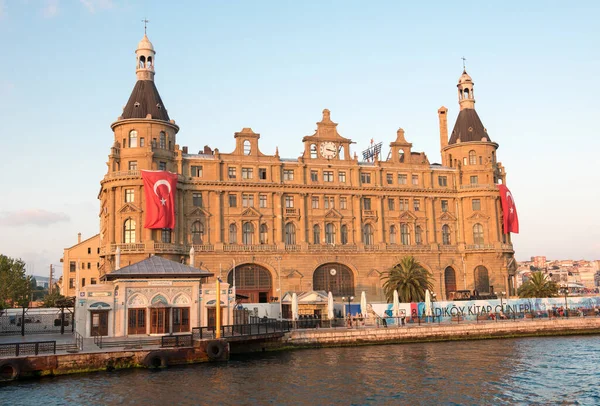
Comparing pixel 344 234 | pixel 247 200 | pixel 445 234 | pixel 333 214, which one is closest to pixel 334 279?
pixel 344 234

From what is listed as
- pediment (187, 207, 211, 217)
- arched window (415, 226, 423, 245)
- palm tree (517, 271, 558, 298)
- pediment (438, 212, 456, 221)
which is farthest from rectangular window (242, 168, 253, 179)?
palm tree (517, 271, 558, 298)

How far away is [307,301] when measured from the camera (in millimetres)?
72875

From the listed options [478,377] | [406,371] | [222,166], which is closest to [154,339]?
[406,371]

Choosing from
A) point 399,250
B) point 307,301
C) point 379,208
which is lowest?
point 307,301

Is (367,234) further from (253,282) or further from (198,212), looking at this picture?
(198,212)

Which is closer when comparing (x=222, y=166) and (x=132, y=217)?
(x=132, y=217)

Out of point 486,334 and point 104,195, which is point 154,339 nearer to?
point 486,334

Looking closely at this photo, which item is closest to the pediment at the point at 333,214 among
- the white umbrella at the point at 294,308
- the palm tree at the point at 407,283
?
the palm tree at the point at 407,283

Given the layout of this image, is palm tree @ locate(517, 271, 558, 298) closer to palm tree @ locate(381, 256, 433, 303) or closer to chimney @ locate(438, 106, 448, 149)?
palm tree @ locate(381, 256, 433, 303)

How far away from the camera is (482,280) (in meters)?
99.9

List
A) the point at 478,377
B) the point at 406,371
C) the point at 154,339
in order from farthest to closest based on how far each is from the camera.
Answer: the point at 154,339 < the point at 406,371 < the point at 478,377

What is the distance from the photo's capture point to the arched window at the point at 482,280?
9938 centimetres

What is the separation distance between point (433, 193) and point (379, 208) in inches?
401

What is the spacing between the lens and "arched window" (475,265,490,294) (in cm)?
9938
